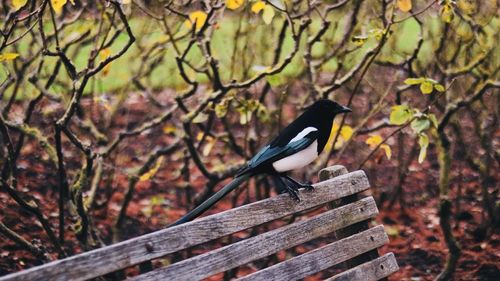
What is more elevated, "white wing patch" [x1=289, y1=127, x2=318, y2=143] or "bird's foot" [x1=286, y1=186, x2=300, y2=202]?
"white wing patch" [x1=289, y1=127, x2=318, y2=143]

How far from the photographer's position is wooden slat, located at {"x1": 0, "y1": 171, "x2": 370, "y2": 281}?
234 cm

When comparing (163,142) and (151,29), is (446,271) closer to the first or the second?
(151,29)

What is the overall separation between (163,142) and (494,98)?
3246 mm

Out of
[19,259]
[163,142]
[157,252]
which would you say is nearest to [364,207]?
[157,252]

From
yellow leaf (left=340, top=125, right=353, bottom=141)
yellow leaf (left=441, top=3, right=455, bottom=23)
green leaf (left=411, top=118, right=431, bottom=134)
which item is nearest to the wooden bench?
green leaf (left=411, top=118, right=431, bottom=134)

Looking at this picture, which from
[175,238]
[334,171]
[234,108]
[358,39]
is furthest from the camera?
[234,108]

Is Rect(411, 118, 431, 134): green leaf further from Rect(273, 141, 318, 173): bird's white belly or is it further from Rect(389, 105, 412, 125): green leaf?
Rect(273, 141, 318, 173): bird's white belly

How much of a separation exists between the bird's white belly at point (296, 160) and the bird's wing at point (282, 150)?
19mm

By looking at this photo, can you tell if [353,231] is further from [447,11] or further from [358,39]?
[447,11]

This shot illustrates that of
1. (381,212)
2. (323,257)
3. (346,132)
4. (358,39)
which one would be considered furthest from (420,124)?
(381,212)

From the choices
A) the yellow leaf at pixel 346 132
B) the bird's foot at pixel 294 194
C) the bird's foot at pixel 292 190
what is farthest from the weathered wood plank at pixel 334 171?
the yellow leaf at pixel 346 132

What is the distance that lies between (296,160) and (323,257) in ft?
1.88

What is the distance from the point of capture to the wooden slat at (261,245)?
2.68 m

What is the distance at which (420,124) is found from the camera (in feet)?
14.9
